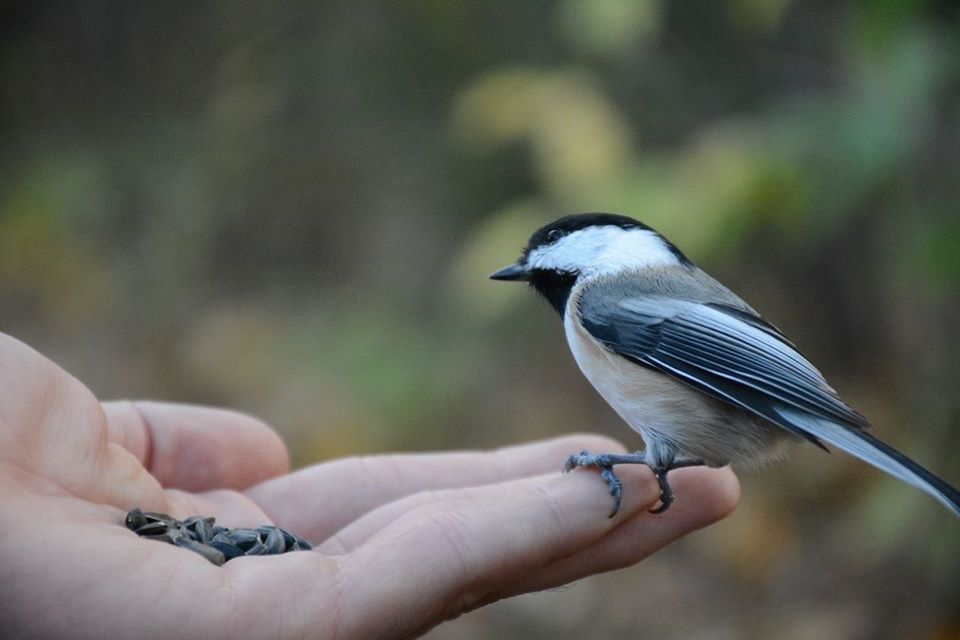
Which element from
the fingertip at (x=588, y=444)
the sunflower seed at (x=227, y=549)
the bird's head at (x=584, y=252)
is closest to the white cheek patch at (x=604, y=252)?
the bird's head at (x=584, y=252)

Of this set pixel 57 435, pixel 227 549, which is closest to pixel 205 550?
pixel 227 549

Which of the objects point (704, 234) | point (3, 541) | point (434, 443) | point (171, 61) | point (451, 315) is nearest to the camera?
point (3, 541)

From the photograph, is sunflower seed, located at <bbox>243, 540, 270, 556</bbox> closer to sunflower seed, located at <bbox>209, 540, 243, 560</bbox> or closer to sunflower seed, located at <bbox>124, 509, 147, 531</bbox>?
sunflower seed, located at <bbox>209, 540, 243, 560</bbox>

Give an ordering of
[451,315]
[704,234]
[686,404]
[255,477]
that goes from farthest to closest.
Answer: [451,315] → [704,234] → [255,477] → [686,404]

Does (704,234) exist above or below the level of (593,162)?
below

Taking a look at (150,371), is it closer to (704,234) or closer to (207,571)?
(704,234)

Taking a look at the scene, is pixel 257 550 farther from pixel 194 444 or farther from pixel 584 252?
pixel 584 252

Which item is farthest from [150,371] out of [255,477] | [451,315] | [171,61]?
[255,477]
